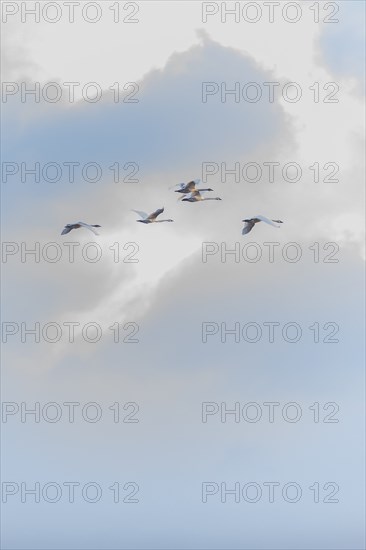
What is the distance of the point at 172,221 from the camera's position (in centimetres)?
5488

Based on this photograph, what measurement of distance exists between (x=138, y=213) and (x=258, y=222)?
4.80m

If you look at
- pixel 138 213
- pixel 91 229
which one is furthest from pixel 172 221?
pixel 91 229

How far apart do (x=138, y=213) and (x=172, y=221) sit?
57.5 inches

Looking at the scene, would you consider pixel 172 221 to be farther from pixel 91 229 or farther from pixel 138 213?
pixel 91 229

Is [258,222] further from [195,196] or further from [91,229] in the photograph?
[91,229]

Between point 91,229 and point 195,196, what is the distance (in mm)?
4913

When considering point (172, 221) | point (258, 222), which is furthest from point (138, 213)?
point (258, 222)

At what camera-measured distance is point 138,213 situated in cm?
5438

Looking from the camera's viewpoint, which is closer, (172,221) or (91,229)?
(91,229)

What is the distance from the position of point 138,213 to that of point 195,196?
99.2 inches

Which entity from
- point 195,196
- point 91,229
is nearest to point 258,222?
point 195,196

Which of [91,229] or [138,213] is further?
[138,213]

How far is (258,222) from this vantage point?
5344 cm

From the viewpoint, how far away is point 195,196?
175 feet
